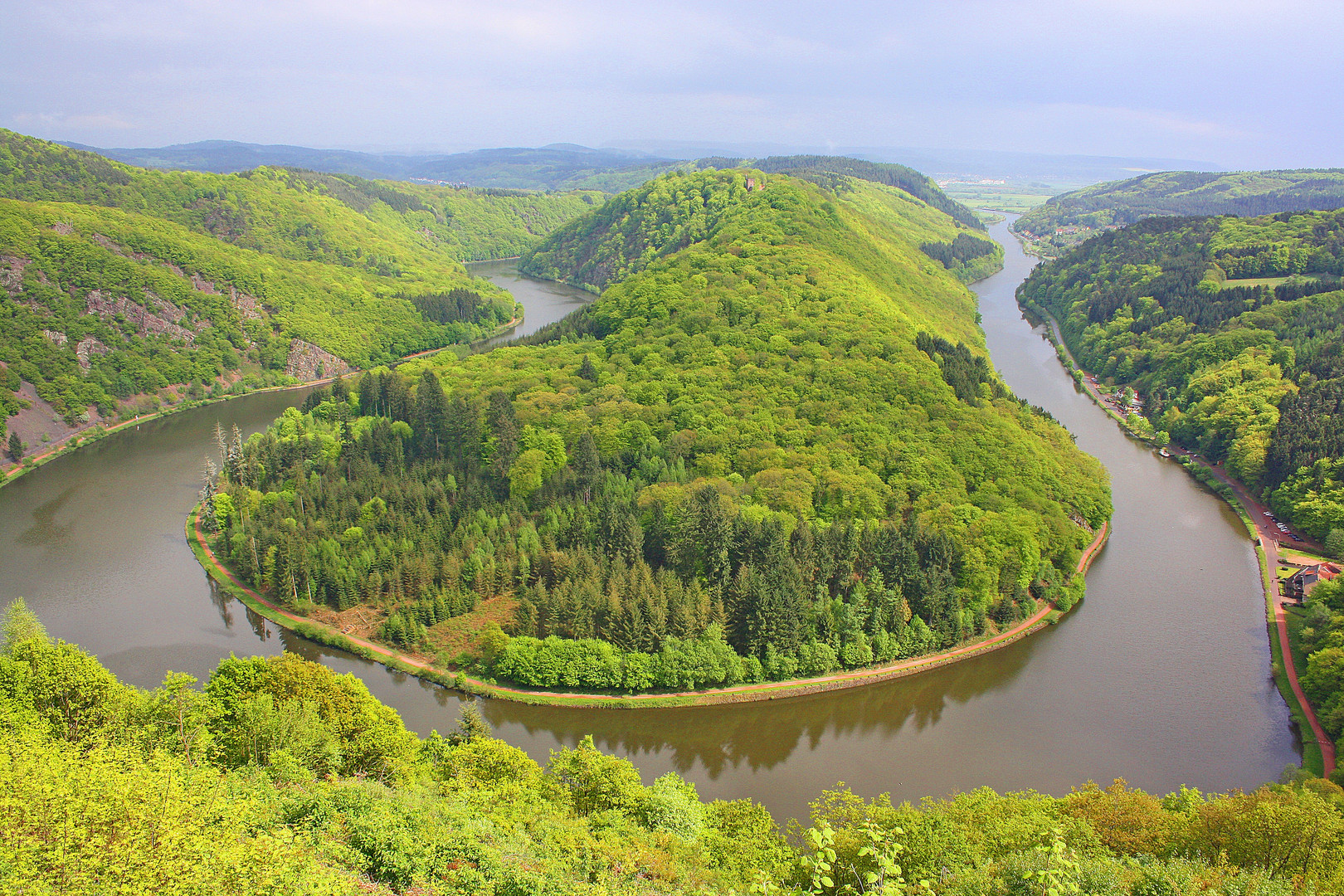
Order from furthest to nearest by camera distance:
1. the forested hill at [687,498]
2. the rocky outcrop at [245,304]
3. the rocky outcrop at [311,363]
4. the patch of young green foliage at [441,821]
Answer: the rocky outcrop at [245,304] < the rocky outcrop at [311,363] < the forested hill at [687,498] < the patch of young green foliage at [441,821]

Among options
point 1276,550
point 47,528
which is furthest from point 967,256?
point 47,528

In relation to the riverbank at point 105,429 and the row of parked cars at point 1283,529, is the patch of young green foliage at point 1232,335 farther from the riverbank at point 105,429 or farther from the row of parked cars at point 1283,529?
the riverbank at point 105,429

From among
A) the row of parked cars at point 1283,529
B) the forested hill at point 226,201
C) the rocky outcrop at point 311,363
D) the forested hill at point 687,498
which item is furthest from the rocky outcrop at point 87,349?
the row of parked cars at point 1283,529

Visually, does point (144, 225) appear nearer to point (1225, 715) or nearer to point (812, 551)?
point (812, 551)

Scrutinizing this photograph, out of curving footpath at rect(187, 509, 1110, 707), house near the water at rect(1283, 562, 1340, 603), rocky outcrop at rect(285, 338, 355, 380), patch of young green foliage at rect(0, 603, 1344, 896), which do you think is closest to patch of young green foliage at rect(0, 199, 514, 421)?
rocky outcrop at rect(285, 338, 355, 380)

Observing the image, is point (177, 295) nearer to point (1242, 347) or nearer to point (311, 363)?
point (311, 363)
